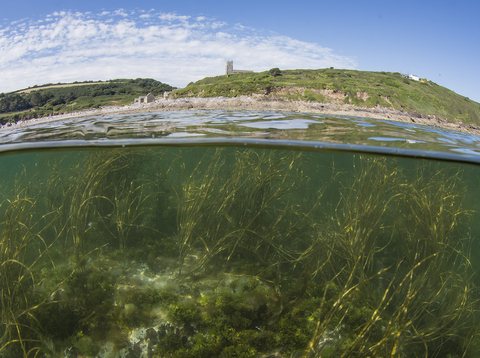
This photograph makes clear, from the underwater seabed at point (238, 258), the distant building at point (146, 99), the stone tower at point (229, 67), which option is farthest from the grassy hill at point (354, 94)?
the underwater seabed at point (238, 258)

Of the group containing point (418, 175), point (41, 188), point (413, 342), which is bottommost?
point (413, 342)

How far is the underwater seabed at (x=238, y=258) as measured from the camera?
3.55m

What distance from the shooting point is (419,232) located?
4.41m

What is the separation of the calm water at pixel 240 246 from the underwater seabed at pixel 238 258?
1.0 inches

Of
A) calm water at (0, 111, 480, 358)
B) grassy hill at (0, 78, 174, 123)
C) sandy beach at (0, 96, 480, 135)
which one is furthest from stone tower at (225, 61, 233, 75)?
calm water at (0, 111, 480, 358)

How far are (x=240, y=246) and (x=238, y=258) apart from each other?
20cm

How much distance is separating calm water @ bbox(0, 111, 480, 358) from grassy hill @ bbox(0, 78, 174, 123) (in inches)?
195

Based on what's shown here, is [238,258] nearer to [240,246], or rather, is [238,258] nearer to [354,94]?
[240,246]

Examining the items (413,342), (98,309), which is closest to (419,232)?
(413,342)

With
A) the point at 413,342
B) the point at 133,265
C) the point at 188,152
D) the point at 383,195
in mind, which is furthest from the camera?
the point at 188,152

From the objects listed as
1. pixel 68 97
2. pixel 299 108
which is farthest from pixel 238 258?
pixel 299 108

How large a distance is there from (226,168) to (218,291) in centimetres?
225

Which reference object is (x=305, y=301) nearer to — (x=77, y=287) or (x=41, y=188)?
(x=77, y=287)

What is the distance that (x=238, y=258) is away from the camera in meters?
4.30
